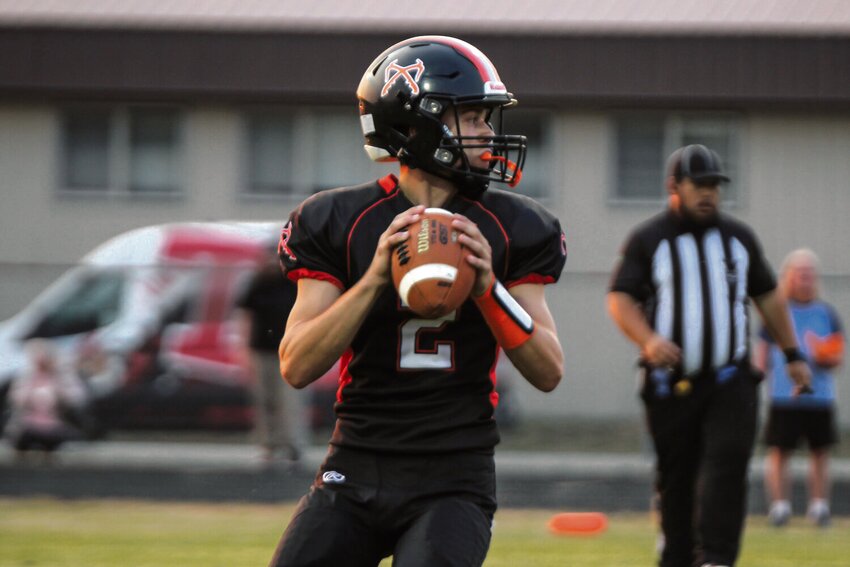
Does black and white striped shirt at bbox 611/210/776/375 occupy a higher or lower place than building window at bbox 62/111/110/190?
lower

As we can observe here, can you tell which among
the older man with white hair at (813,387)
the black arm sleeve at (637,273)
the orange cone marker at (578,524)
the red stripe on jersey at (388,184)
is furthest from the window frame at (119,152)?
the red stripe on jersey at (388,184)

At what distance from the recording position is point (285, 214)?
19672mm

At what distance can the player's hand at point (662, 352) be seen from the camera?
618cm

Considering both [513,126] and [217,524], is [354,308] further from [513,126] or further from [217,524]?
[513,126]

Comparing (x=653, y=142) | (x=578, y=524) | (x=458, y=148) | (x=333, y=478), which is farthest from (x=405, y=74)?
(x=653, y=142)

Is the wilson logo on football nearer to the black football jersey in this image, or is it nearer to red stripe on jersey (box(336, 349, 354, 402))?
the black football jersey

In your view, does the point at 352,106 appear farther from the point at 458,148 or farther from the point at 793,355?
the point at 458,148

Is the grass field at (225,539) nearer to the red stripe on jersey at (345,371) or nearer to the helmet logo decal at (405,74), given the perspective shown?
the red stripe on jersey at (345,371)

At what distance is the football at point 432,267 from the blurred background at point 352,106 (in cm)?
1370

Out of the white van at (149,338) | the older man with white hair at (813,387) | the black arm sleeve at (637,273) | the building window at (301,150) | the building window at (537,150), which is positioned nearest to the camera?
the black arm sleeve at (637,273)

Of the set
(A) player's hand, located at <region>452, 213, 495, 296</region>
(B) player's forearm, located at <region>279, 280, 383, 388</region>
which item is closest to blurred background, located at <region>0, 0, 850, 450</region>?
(B) player's forearm, located at <region>279, 280, 383, 388</region>

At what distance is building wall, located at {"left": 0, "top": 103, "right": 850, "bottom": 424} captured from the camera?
18781 millimetres

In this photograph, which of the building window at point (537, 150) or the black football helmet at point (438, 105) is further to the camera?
the building window at point (537, 150)

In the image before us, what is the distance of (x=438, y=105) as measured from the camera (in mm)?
3494
